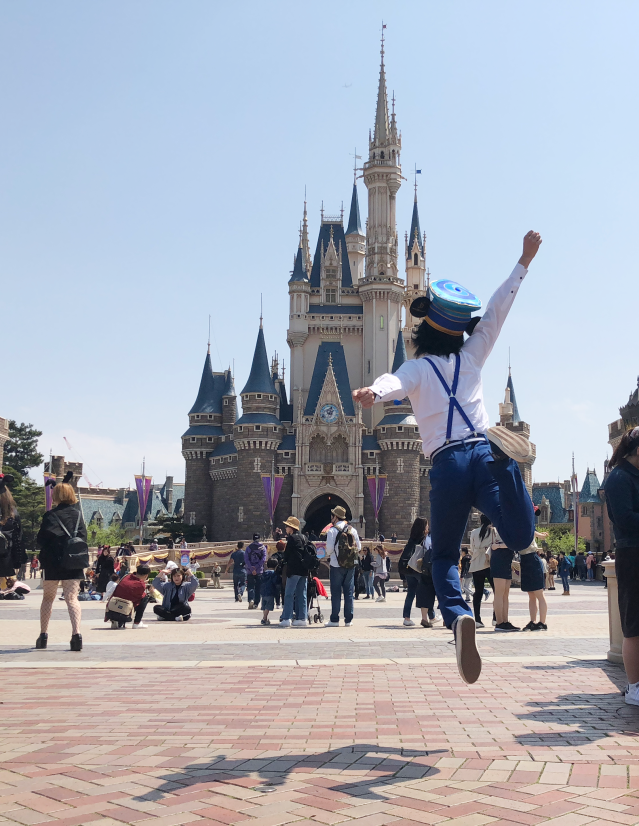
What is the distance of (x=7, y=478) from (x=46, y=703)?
2.09 m

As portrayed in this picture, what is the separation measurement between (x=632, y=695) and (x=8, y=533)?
498 centimetres

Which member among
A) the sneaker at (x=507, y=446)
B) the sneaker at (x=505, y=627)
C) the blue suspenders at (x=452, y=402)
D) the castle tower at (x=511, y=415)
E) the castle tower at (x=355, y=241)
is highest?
the castle tower at (x=355, y=241)

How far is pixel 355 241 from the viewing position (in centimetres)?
8194

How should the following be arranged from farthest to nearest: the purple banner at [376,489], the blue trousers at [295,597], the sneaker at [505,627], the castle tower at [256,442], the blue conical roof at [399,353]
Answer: the blue conical roof at [399,353], the castle tower at [256,442], the purple banner at [376,489], the blue trousers at [295,597], the sneaker at [505,627]

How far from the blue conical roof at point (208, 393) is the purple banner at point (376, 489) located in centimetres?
1514

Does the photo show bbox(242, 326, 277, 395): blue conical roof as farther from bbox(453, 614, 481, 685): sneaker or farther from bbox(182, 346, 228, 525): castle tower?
bbox(453, 614, 481, 685): sneaker

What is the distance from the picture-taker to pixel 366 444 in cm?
6544

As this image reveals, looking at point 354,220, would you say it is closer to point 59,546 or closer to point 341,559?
point 341,559

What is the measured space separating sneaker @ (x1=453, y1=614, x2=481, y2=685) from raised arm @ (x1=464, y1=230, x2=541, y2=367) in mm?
1672

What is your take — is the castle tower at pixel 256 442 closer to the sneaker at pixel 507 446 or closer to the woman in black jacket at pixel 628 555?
the woman in black jacket at pixel 628 555

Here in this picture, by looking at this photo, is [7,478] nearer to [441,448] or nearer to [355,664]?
[355,664]

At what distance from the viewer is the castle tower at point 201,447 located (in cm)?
6794

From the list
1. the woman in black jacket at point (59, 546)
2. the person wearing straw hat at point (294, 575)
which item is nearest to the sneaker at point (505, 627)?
the person wearing straw hat at point (294, 575)

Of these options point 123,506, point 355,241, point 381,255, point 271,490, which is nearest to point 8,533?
point 271,490
